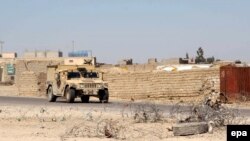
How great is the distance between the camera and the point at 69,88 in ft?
109

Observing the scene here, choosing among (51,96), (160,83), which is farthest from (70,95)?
(160,83)

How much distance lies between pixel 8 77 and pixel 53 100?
5452 cm

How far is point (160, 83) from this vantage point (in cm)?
3978

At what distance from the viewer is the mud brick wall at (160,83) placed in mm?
36875

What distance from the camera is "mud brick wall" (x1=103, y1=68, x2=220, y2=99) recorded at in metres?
36.9

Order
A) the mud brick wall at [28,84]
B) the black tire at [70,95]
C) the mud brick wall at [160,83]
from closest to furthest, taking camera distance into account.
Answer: the black tire at [70,95]
the mud brick wall at [160,83]
the mud brick wall at [28,84]

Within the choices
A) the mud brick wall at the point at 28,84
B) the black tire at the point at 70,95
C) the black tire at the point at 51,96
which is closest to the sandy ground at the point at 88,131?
the black tire at the point at 70,95

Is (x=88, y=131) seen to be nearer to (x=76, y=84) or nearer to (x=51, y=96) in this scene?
(x=76, y=84)

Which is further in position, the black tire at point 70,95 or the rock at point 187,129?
the black tire at point 70,95

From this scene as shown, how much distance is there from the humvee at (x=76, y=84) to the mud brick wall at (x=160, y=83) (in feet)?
19.9

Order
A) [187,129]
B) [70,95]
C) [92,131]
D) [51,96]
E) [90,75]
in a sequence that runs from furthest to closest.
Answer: [51,96] → [90,75] → [70,95] → [92,131] → [187,129]

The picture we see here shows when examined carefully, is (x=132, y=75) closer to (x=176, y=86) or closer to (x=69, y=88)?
(x=176, y=86)

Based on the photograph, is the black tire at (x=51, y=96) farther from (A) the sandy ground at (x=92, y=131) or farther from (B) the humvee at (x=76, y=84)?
(A) the sandy ground at (x=92, y=131)

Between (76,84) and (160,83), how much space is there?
844 centimetres
